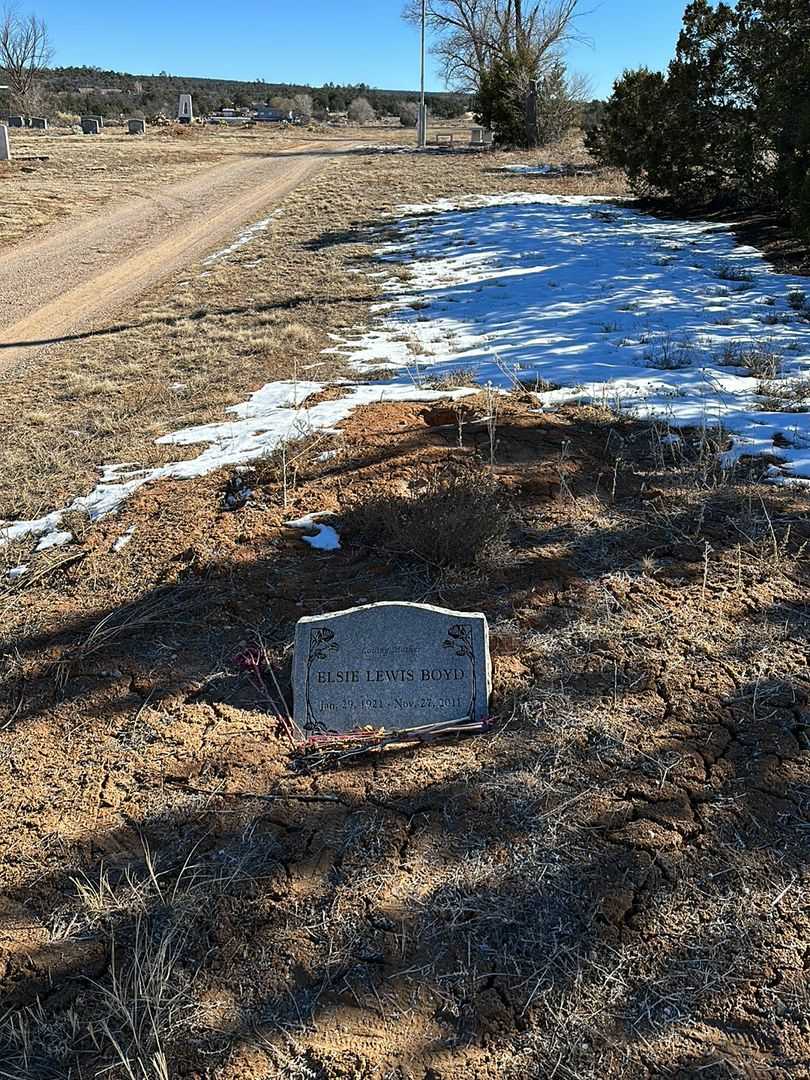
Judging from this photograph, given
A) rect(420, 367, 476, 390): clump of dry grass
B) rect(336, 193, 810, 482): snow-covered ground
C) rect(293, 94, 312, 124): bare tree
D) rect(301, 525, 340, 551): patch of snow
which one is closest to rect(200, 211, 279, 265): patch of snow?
rect(336, 193, 810, 482): snow-covered ground

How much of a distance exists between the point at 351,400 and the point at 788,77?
29.7 ft

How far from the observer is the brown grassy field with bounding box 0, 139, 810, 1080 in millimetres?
1878

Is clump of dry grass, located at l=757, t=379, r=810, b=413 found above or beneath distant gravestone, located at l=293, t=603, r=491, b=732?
above

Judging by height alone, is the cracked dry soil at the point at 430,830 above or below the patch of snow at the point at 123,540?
below

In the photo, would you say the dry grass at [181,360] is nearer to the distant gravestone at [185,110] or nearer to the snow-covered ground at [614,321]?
the snow-covered ground at [614,321]

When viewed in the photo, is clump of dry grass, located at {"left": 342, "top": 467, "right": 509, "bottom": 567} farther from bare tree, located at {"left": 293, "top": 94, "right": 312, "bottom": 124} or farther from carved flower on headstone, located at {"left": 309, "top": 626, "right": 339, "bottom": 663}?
bare tree, located at {"left": 293, "top": 94, "right": 312, "bottom": 124}

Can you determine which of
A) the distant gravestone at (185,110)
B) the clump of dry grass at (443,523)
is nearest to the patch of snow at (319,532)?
the clump of dry grass at (443,523)

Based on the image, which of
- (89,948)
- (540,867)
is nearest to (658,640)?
(540,867)

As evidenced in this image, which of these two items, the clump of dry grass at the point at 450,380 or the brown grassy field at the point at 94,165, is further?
the brown grassy field at the point at 94,165

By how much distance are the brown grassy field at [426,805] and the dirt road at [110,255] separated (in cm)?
573

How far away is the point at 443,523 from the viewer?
3.55 meters

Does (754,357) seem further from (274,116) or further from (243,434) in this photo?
(274,116)

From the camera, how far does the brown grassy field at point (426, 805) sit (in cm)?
188

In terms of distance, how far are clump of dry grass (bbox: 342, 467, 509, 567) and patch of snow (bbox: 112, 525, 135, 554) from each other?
3.92 feet
